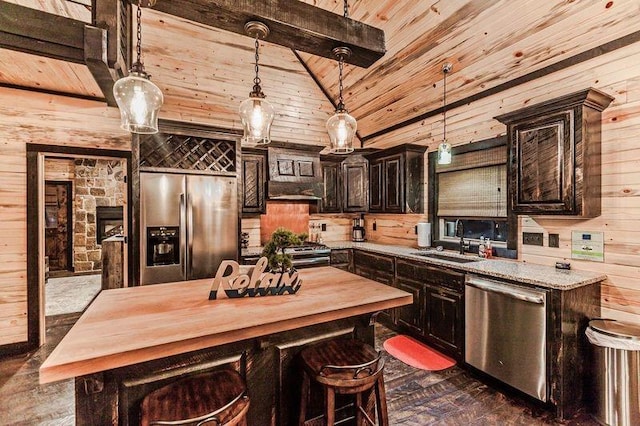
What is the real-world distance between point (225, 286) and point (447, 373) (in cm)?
239

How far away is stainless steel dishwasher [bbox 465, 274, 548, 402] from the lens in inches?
91.7

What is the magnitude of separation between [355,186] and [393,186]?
2.43 feet

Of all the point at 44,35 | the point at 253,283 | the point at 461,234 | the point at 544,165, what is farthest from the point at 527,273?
the point at 44,35

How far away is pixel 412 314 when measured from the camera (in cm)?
359

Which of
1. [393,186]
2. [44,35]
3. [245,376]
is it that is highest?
[44,35]

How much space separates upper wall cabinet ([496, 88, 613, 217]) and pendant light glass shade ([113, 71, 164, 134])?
2918 millimetres

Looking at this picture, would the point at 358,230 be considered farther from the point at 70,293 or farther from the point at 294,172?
the point at 70,293

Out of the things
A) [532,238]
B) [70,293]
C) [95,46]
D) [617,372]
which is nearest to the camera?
[95,46]

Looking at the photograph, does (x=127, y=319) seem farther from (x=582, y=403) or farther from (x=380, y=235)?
(x=380, y=235)

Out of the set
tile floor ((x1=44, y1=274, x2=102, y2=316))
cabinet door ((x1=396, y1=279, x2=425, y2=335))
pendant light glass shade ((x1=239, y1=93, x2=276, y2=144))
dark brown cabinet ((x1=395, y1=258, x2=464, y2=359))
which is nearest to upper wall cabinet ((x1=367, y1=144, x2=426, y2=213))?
dark brown cabinet ((x1=395, y1=258, x2=464, y2=359))

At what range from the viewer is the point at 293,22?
4.84ft

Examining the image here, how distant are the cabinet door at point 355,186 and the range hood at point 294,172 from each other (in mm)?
501

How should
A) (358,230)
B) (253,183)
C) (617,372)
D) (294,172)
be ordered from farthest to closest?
(358,230), (294,172), (253,183), (617,372)

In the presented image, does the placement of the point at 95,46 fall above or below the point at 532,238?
above
